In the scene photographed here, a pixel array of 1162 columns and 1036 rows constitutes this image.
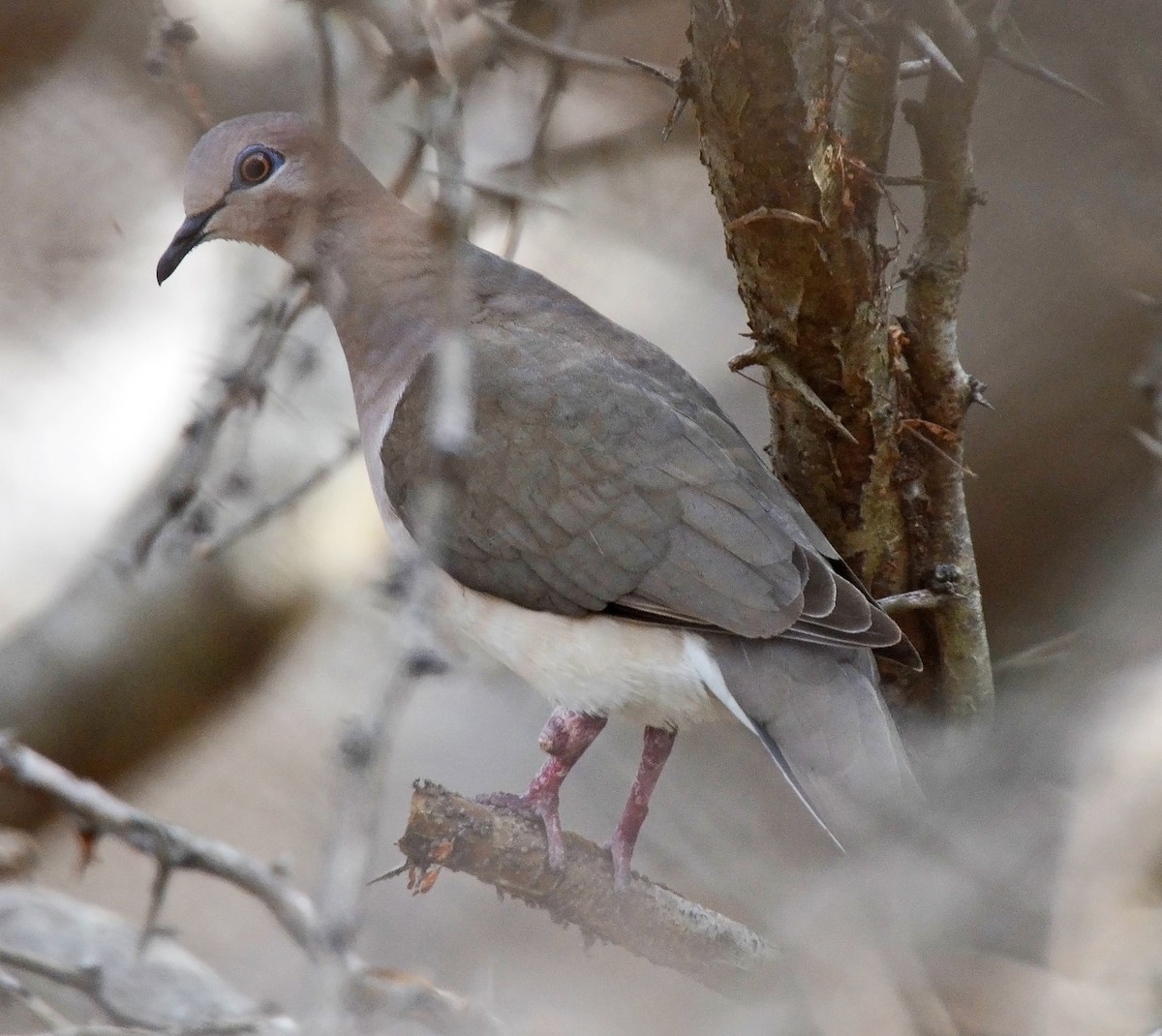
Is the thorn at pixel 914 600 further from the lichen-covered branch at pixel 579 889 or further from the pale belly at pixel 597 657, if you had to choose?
the lichen-covered branch at pixel 579 889

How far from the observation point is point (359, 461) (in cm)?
431

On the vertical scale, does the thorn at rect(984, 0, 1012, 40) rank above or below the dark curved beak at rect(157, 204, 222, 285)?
above

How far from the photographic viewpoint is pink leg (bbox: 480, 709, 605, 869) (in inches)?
105

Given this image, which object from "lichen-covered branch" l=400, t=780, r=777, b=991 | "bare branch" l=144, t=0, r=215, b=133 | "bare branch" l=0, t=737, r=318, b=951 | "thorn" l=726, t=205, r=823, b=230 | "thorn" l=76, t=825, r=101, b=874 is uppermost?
"bare branch" l=144, t=0, r=215, b=133

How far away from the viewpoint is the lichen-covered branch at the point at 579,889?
2.42 m

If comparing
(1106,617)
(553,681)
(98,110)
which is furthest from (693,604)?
(98,110)

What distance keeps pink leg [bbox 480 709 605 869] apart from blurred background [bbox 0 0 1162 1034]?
298mm

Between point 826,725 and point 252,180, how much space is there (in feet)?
5.69

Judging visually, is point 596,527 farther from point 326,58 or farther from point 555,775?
point 326,58

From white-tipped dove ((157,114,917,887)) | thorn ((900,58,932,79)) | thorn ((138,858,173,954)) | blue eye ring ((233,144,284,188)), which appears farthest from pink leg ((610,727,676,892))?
blue eye ring ((233,144,284,188))

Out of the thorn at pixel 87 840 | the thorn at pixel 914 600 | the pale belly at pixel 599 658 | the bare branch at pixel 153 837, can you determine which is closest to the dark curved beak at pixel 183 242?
the pale belly at pixel 599 658

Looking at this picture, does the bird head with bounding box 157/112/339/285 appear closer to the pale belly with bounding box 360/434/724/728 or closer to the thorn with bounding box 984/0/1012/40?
the pale belly with bounding box 360/434/724/728

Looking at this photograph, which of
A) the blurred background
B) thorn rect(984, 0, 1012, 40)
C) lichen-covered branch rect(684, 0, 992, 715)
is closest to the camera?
thorn rect(984, 0, 1012, 40)

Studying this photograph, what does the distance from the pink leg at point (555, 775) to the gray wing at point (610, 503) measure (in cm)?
33
